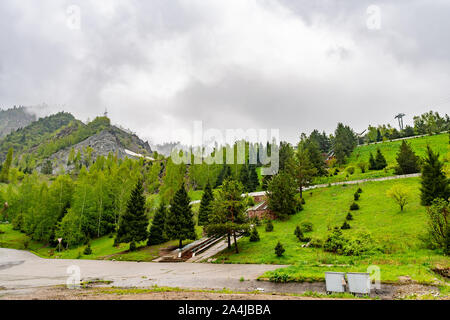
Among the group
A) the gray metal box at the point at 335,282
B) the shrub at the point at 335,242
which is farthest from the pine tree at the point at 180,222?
the gray metal box at the point at 335,282

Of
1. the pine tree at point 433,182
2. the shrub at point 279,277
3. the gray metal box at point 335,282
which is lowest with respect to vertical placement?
the shrub at point 279,277

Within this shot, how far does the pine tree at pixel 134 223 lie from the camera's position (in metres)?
32.1

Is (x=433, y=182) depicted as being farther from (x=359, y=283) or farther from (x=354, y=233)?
(x=359, y=283)

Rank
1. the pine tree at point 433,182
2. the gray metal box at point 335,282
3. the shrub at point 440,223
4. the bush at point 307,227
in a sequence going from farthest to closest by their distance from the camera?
the bush at point 307,227 → the pine tree at point 433,182 → the shrub at point 440,223 → the gray metal box at point 335,282

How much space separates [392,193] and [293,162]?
18791mm

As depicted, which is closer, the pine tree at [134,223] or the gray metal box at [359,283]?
the gray metal box at [359,283]

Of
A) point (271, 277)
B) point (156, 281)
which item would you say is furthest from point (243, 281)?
point (156, 281)

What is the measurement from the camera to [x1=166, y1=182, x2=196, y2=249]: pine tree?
29.0 metres

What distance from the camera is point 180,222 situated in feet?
96.6

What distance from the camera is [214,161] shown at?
9769cm

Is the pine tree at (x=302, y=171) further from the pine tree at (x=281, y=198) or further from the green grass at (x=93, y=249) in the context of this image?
the green grass at (x=93, y=249)

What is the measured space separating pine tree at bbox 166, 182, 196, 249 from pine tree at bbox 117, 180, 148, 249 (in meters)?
5.16

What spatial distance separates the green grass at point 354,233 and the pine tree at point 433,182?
1945 mm
